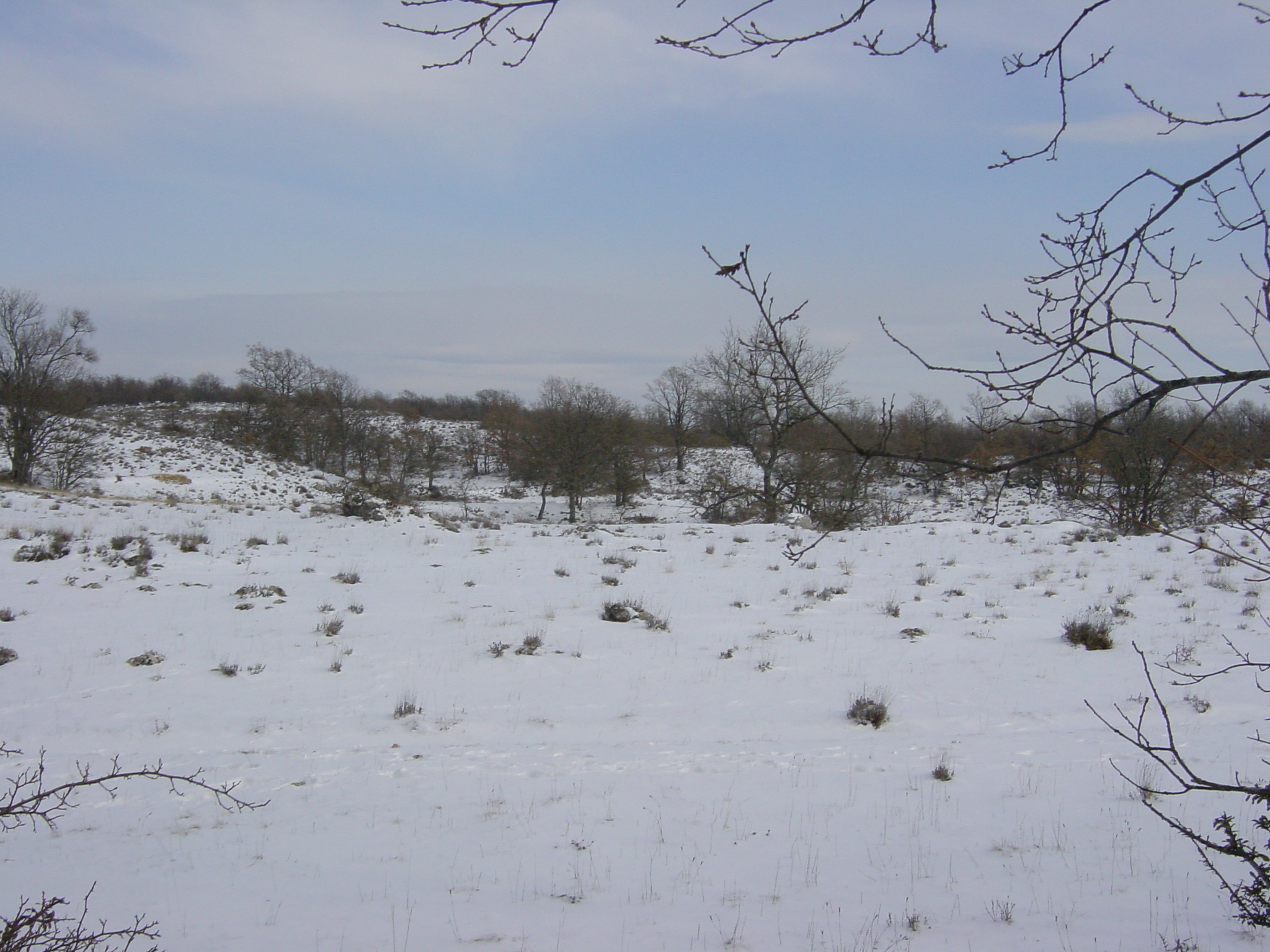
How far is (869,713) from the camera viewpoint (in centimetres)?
643

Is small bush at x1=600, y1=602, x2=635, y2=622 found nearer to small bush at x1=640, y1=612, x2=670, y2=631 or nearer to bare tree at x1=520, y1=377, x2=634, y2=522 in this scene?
small bush at x1=640, y1=612, x2=670, y2=631

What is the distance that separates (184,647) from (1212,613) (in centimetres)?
1222

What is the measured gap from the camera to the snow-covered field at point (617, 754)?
12.6 feet

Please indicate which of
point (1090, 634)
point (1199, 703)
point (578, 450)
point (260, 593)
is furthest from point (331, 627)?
point (578, 450)

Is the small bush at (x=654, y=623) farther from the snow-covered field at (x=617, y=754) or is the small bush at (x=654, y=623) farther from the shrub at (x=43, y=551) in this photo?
the shrub at (x=43, y=551)

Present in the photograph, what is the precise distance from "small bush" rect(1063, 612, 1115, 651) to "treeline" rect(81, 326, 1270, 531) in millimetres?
1371

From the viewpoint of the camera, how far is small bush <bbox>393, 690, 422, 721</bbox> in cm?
660

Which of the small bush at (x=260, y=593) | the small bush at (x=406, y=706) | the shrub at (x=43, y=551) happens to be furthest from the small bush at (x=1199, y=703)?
the shrub at (x=43, y=551)

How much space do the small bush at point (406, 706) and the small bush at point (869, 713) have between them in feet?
12.7

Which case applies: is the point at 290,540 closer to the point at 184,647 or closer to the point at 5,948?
the point at 184,647

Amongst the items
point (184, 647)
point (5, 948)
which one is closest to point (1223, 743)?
point (5, 948)

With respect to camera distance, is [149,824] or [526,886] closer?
[526,886]

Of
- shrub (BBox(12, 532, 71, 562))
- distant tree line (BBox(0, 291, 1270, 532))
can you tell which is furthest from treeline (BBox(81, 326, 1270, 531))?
shrub (BBox(12, 532, 71, 562))

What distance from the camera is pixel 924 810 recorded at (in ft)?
16.1
